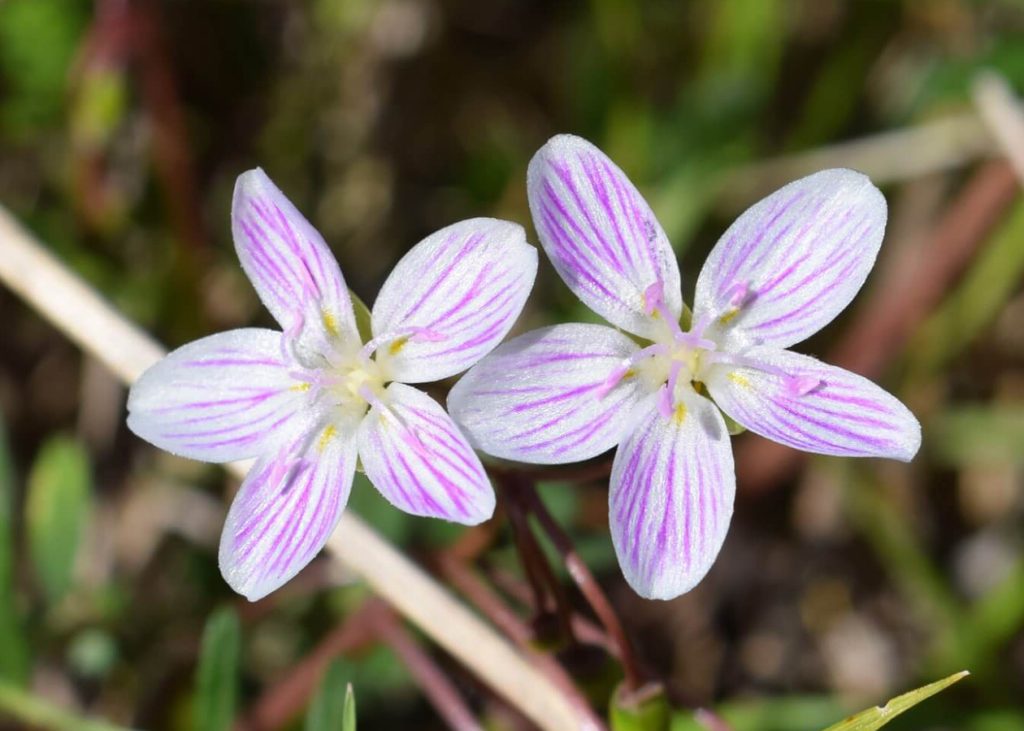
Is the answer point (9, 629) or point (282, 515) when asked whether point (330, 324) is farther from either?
point (9, 629)

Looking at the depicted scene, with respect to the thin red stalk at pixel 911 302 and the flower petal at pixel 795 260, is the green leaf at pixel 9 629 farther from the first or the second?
the thin red stalk at pixel 911 302

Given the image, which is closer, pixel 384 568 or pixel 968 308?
pixel 384 568

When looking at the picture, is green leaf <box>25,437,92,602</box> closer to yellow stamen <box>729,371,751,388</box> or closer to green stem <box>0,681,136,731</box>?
green stem <box>0,681,136,731</box>

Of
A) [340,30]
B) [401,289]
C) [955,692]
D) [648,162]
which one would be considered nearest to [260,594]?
[401,289]

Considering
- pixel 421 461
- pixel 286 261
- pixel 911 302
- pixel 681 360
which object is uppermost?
pixel 286 261

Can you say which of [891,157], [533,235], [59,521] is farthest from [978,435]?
[59,521]

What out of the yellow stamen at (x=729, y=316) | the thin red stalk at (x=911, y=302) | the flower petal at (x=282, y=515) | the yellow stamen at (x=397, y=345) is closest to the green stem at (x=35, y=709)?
the flower petal at (x=282, y=515)
